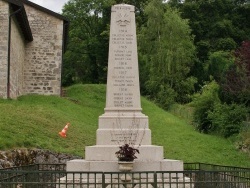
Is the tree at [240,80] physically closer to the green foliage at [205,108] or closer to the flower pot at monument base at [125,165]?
the green foliage at [205,108]

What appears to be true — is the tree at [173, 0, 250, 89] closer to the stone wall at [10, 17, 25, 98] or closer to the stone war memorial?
the stone wall at [10, 17, 25, 98]

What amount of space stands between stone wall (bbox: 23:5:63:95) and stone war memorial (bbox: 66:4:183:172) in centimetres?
1683

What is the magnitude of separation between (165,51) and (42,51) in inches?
585

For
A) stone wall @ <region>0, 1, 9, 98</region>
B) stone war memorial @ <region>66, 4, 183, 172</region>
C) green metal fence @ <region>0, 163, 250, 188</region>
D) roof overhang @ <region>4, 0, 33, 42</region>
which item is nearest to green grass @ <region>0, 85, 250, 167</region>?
stone wall @ <region>0, 1, 9, 98</region>

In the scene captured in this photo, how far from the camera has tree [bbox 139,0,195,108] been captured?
41.3 meters

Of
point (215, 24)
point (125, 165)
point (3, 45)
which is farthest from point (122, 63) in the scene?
point (215, 24)

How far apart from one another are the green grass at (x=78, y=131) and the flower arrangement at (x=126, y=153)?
190 inches

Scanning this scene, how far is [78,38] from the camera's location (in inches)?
1874

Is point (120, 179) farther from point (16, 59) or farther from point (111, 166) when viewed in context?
point (16, 59)

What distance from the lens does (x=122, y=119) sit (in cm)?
1163

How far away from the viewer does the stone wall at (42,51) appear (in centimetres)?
2859

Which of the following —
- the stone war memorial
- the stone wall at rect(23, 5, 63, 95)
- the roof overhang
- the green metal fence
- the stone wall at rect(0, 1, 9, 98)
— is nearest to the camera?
the green metal fence

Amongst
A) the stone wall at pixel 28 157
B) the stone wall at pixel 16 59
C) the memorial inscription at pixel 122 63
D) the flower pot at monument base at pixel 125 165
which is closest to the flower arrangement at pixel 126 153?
the flower pot at monument base at pixel 125 165

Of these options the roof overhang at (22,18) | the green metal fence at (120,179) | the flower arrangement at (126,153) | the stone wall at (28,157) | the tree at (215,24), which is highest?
the tree at (215,24)
